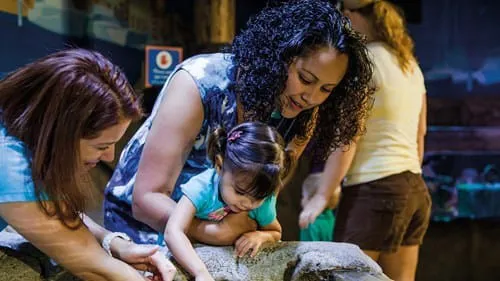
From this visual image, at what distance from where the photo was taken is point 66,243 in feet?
4.67

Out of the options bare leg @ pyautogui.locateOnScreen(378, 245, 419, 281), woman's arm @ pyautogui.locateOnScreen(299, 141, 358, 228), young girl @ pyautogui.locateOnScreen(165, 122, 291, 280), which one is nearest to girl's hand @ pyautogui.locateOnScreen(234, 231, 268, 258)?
young girl @ pyautogui.locateOnScreen(165, 122, 291, 280)

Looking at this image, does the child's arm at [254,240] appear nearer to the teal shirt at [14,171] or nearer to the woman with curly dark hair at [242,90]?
the woman with curly dark hair at [242,90]

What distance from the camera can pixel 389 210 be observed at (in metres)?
2.34

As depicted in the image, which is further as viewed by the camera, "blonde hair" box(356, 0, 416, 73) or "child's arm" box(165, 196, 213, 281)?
"blonde hair" box(356, 0, 416, 73)

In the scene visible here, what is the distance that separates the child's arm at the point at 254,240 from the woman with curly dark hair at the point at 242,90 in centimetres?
3

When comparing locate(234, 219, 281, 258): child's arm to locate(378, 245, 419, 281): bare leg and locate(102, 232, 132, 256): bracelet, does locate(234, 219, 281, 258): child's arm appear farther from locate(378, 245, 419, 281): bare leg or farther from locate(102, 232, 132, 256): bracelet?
locate(378, 245, 419, 281): bare leg

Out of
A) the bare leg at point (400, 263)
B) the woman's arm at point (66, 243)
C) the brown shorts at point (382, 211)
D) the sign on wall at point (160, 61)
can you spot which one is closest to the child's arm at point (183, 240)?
the woman's arm at point (66, 243)

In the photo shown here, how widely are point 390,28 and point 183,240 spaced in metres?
1.20

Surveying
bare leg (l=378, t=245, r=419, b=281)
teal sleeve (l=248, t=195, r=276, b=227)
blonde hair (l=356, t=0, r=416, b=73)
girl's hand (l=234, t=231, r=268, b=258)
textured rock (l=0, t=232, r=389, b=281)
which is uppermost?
blonde hair (l=356, t=0, r=416, b=73)

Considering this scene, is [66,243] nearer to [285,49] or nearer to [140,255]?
[140,255]

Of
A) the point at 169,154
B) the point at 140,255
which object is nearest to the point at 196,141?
the point at 169,154

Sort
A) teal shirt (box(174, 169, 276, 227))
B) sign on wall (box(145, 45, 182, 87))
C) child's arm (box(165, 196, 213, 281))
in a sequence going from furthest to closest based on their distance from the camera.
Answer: sign on wall (box(145, 45, 182, 87))
teal shirt (box(174, 169, 276, 227))
child's arm (box(165, 196, 213, 281))

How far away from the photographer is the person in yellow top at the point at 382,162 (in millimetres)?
2330

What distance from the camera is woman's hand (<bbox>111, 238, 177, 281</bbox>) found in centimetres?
152
